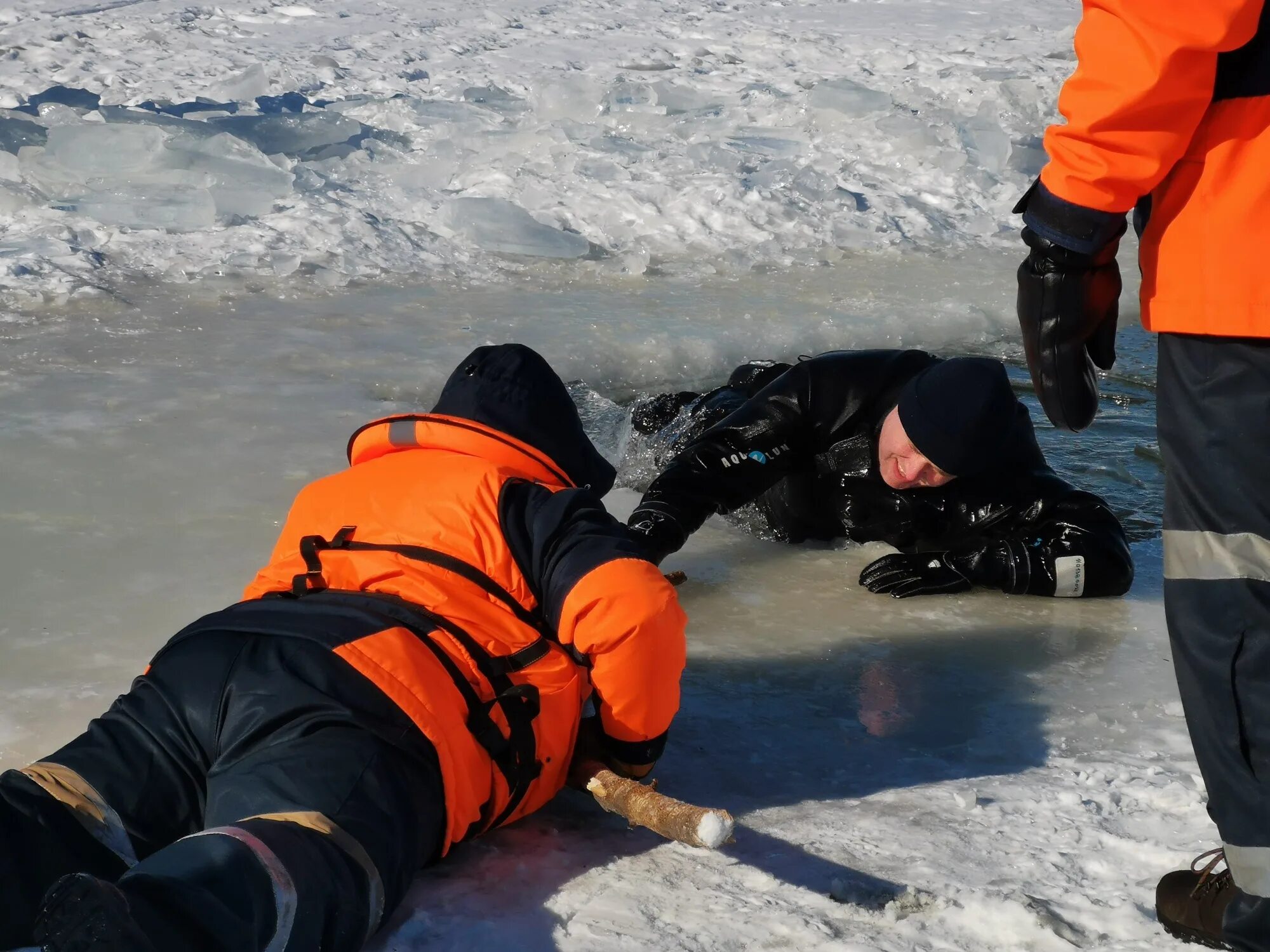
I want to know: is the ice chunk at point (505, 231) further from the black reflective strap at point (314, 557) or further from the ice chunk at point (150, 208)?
the black reflective strap at point (314, 557)

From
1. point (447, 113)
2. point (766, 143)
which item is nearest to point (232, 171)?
point (447, 113)

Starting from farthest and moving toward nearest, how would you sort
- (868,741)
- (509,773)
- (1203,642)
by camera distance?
1. (868,741)
2. (509,773)
3. (1203,642)

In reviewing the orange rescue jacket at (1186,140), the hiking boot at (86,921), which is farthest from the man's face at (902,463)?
the hiking boot at (86,921)

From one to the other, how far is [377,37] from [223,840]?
9.65 meters

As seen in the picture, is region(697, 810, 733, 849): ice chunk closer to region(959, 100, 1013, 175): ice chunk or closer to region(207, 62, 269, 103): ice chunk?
region(959, 100, 1013, 175): ice chunk

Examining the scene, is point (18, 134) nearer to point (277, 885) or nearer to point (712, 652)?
point (712, 652)

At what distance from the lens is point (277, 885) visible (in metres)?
1.61

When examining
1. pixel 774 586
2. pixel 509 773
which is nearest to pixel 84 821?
pixel 509 773

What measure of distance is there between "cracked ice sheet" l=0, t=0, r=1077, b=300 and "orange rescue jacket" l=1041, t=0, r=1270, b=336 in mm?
4458

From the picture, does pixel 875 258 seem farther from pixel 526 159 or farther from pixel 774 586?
pixel 774 586

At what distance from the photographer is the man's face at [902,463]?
3.32 meters

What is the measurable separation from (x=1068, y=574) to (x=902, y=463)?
0.52 metres

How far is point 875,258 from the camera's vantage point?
6.97m

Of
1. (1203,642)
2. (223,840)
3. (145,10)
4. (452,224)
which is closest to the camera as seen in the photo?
(223,840)
